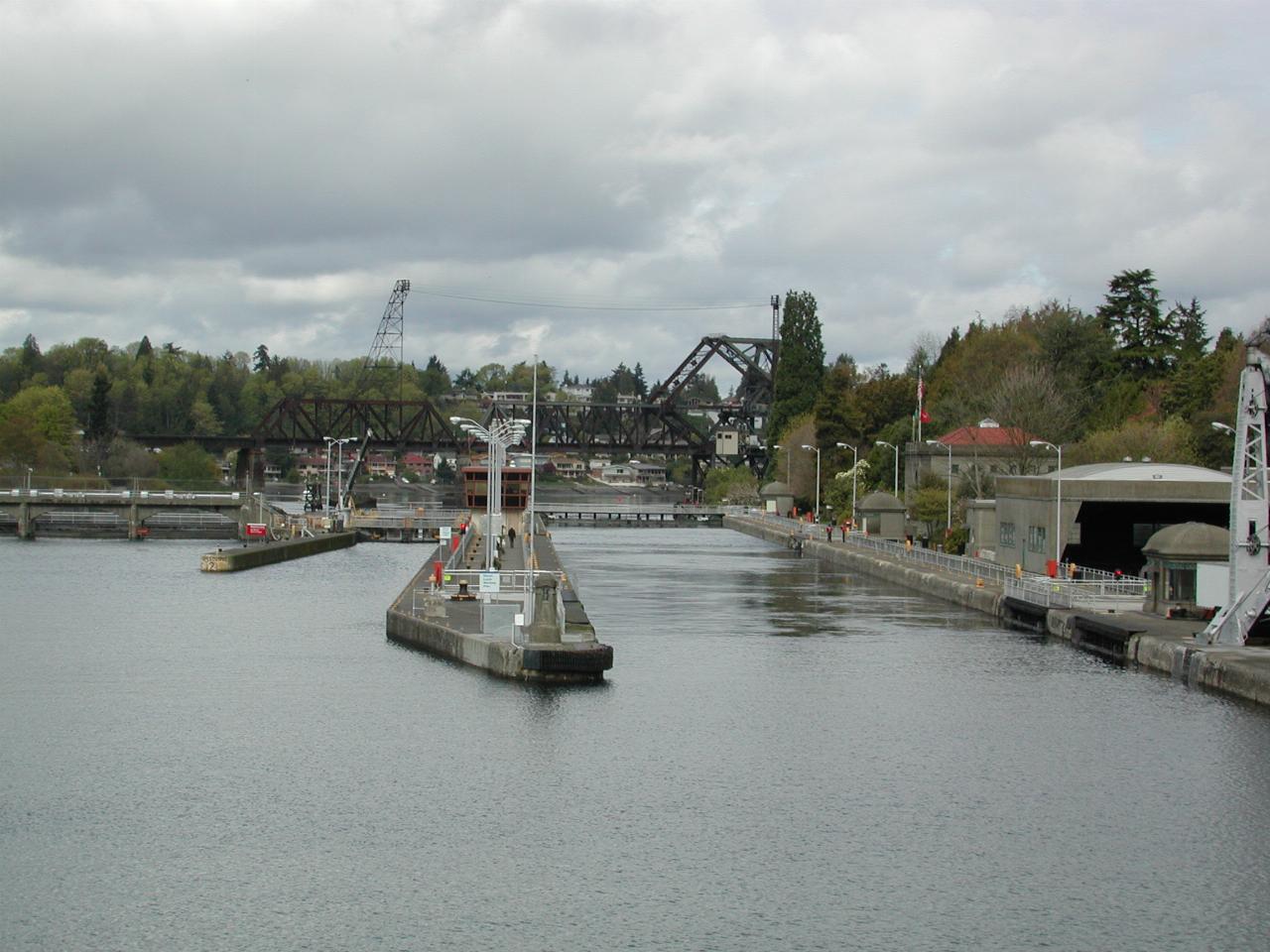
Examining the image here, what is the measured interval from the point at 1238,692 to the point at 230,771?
20.9m

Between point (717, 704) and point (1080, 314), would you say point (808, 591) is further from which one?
point (1080, 314)

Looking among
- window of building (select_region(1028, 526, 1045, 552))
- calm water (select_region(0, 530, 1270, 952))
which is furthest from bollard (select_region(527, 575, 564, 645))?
window of building (select_region(1028, 526, 1045, 552))

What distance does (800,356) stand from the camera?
139 metres

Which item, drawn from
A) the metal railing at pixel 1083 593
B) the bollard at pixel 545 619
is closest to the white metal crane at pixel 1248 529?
the metal railing at pixel 1083 593

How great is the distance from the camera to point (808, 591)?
6588 cm

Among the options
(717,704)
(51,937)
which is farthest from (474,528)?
(51,937)

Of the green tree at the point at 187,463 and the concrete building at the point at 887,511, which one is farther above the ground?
the green tree at the point at 187,463

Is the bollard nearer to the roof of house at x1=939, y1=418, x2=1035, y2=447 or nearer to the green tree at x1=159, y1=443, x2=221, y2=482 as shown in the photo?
the roof of house at x1=939, y1=418, x2=1035, y2=447

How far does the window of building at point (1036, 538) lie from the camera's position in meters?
59.3

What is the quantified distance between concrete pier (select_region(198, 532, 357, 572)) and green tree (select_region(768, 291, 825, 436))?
48.3 metres

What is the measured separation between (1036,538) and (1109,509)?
10.00 ft

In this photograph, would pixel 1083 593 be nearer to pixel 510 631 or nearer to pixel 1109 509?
pixel 1109 509

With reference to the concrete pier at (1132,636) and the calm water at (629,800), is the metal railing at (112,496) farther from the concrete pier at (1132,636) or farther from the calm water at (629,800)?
the calm water at (629,800)

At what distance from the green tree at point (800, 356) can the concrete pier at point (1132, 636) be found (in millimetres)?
70430
